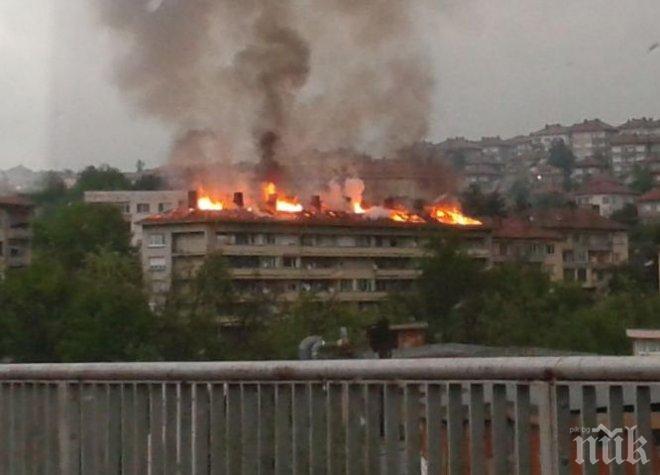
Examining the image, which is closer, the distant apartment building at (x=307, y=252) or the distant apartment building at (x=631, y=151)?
the distant apartment building at (x=307, y=252)

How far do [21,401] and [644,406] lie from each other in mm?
2093

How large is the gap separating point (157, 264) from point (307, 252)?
3697 millimetres

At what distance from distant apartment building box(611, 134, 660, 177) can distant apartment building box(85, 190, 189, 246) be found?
1114 cm

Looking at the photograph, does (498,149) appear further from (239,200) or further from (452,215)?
(239,200)

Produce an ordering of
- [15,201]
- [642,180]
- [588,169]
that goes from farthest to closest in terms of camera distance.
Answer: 1. [588,169]
2. [15,201]
3. [642,180]

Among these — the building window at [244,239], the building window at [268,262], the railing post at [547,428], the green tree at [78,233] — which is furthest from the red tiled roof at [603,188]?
the railing post at [547,428]

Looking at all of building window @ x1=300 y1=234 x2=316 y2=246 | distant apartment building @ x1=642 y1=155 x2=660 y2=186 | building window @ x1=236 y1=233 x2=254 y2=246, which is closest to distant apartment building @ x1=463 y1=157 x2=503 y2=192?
distant apartment building @ x1=642 y1=155 x2=660 y2=186

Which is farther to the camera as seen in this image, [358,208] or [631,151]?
[631,151]

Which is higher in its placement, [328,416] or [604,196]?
[604,196]

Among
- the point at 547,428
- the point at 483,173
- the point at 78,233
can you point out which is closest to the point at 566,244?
the point at 483,173

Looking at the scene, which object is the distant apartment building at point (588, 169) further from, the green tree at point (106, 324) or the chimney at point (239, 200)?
the green tree at point (106, 324)

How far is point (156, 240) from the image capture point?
36656 millimetres

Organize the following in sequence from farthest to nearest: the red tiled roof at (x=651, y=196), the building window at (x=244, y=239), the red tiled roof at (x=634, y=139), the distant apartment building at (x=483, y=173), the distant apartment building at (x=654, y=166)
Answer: the distant apartment building at (x=654, y=166)
the red tiled roof at (x=634, y=139)
the red tiled roof at (x=651, y=196)
the distant apartment building at (x=483, y=173)
the building window at (x=244, y=239)

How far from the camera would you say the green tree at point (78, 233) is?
3912 centimetres
